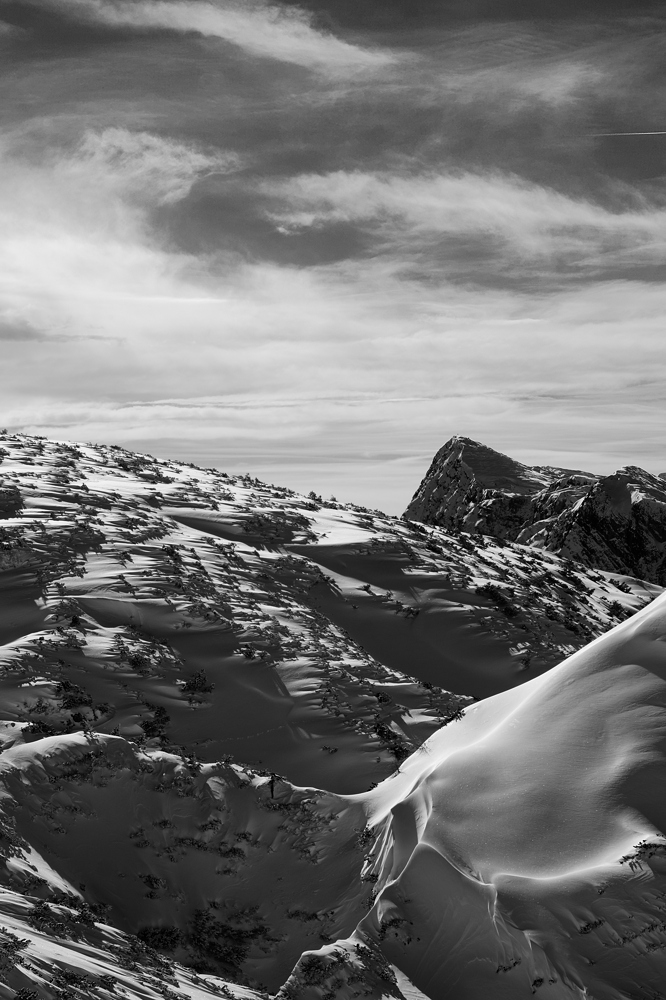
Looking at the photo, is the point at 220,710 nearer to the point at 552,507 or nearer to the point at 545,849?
the point at 545,849

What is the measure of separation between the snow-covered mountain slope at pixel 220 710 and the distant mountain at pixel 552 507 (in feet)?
123

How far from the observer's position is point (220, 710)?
1388cm

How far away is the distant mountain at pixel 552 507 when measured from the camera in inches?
2547

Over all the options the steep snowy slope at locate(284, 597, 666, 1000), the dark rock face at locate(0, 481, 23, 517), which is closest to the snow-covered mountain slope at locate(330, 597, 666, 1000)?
the steep snowy slope at locate(284, 597, 666, 1000)

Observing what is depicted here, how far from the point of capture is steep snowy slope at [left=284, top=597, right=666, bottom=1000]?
750cm

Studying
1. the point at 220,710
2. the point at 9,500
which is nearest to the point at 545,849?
the point at 220,710

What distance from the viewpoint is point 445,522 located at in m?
91.3

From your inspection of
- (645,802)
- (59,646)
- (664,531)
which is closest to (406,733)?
(645,802)

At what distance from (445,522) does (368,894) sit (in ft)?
274

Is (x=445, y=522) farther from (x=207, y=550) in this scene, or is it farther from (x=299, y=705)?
(x=299, y=705)

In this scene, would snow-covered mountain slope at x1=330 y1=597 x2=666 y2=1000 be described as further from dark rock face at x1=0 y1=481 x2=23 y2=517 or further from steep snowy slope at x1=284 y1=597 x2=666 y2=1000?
dark rock face at x1=0 y1=481 x2=23 y2=517

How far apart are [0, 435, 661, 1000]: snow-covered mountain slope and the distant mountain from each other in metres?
37.5

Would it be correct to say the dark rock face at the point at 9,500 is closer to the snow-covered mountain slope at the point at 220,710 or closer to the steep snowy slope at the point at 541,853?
the snow-covered mountain slope at the point at 220,710

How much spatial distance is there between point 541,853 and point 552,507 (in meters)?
70.1
